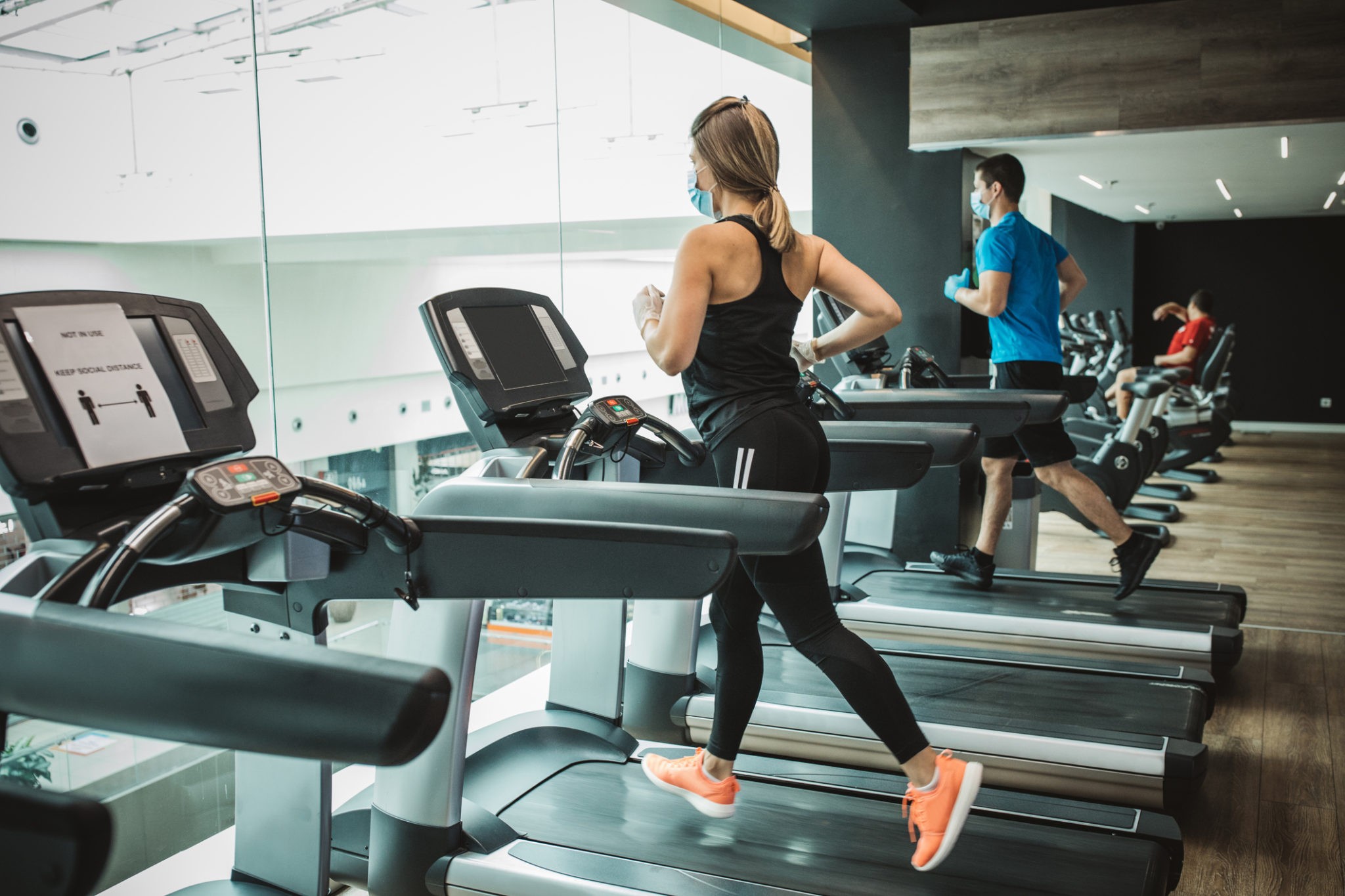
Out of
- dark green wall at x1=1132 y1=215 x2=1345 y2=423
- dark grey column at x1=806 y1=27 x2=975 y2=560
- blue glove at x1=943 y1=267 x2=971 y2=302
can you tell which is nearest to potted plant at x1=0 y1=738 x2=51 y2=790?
blue glove at x1=943 y1=267 x2=971 y2=302

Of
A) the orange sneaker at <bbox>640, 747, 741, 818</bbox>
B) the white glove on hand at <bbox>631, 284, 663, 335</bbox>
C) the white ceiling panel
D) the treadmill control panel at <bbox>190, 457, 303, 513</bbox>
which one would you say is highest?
the white ceiling panel

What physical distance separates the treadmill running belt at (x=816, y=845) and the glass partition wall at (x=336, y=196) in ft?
2.22

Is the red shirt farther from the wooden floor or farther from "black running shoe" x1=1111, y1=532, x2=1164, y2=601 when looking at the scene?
"black running shoe" x1=1111, y1=532, x2=1164, y2=601

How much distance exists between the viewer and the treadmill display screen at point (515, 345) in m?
2.30

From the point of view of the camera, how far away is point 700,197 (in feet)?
7.95

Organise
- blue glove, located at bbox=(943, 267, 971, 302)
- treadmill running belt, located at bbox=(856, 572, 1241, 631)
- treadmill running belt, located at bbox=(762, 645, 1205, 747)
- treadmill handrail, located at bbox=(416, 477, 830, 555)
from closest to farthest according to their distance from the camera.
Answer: treadmill handrail, located at bbox=(416, 477, 830, 555), treadmill running belt, located at bbox=(762, 645, 1205, 747), treadmill running belt, located at bbox=(856, 572, 1241, 631), blue glove, located at bbox=(943, 267, 971, 302)

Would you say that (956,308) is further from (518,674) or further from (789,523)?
(789,523)

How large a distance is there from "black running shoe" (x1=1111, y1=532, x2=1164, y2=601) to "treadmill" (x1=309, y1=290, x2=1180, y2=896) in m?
1.54

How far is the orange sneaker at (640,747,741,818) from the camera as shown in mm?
2207

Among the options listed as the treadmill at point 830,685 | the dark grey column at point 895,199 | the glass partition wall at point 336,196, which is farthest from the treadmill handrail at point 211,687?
the dark grey column at point 895,199

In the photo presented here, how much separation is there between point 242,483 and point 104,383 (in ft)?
0.95

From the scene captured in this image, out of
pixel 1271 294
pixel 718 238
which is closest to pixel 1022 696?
pixel 718 238

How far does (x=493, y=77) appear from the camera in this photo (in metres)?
3.62

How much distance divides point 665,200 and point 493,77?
4.36 ft
